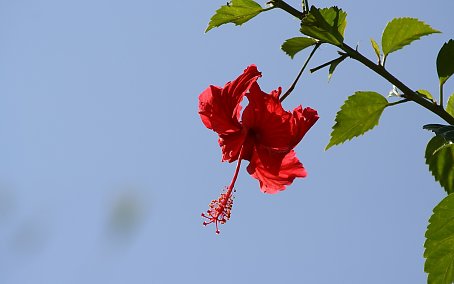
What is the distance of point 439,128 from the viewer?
125 cm

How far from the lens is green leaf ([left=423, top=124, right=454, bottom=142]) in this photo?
1171mm

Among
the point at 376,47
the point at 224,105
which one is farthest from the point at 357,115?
the point at 224,105

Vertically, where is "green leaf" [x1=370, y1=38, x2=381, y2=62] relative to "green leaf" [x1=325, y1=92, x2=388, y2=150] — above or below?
above

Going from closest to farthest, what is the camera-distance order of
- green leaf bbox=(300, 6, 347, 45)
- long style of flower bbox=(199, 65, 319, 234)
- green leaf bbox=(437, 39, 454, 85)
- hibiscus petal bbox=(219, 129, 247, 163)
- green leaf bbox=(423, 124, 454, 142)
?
1. green leaf bbox=(423, 124, 454, 142)
2. green leaf bbox=(300, 6, 347, 45)
3. green leaf bbox=(437, 39, 454, 85)
4. long style of flower bbox=(199, 65, 319, 234)
5. hibiscus petal bbox=(219, 129, 247, 163)

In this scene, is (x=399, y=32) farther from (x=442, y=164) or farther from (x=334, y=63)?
(x=442, y=164)

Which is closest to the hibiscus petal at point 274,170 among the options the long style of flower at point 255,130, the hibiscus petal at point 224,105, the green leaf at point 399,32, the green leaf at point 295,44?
the long style of flower at point 255,130

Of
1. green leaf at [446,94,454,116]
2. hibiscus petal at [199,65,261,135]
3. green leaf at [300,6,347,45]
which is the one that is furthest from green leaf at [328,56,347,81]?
green leaf at [446,94,454,116]

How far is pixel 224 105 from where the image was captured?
1652mm

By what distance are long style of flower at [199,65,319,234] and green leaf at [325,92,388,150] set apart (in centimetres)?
10

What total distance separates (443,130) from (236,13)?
2.07ft

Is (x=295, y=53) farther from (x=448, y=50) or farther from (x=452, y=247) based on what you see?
(x=452, y=247)

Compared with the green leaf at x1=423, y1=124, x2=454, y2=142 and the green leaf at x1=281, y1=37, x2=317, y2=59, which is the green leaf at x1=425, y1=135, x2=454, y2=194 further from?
the green leaf at x1=281, y1=37, x2=317, y2=59

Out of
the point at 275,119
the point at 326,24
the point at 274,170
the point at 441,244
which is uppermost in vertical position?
the point at 326,24

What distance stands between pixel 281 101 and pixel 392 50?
1.11 ft
